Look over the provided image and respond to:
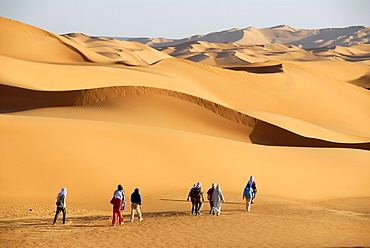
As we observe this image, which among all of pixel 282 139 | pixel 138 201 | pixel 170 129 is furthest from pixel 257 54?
pixel 138 201

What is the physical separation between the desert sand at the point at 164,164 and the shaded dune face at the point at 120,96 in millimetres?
58

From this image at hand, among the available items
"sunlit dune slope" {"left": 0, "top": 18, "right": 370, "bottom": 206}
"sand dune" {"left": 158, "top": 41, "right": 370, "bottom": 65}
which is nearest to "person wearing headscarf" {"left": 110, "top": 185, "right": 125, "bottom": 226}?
"sunlit dune slope" {"left": 0, "top": 18, "right": 370, "bottom": 206}

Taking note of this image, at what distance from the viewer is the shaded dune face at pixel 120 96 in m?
28.3

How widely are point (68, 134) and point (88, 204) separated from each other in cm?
433

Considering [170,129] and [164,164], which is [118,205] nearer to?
[164,164]

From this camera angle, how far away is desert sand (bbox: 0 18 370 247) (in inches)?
484

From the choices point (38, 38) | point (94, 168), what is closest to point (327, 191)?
point (94, 168)

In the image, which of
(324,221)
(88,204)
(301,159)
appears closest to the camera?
(324,221)

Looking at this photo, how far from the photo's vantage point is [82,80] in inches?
1394

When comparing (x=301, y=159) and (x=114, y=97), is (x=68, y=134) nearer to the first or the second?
(x=301, y=159)

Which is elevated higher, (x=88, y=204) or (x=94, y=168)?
(x=94, y=168)

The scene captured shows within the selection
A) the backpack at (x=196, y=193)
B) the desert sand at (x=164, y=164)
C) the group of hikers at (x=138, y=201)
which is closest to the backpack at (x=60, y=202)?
the group of hikers at (x=138, y=201)

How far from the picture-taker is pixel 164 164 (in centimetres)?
1872

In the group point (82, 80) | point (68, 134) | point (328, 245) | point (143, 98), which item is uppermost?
point (82, 80)
